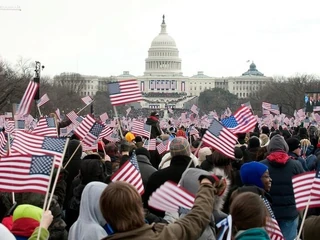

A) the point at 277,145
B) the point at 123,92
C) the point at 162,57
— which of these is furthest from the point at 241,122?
the point at 162,57

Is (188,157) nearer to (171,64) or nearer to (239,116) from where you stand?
(239,116)

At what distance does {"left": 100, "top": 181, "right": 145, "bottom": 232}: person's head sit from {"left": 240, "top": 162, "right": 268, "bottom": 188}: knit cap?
2.66m

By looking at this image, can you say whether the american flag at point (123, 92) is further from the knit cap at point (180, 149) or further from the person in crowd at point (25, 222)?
the person in crowd at point (25, 222)

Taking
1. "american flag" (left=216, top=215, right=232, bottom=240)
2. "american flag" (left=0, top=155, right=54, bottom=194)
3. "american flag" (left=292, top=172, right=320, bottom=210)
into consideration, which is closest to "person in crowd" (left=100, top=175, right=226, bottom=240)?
"american flag" (left=216, top=215, right=232, bottom=240)

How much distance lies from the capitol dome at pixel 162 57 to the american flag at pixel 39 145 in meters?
162

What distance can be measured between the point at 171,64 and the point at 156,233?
16872cm

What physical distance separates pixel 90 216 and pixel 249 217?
1180 mm

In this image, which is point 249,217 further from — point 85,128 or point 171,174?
point 85,128

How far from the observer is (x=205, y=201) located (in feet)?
16.2

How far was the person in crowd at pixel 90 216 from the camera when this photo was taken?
5.44 m

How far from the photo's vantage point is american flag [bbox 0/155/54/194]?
19.8 feet

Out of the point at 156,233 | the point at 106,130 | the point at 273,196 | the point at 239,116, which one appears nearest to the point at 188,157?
the point at 273,196

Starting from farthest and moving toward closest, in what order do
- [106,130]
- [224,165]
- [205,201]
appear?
[106,130] < [224,165] < [205,201]

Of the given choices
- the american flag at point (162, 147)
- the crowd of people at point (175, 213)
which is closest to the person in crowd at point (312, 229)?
the crowd of people at point (175, 213)
